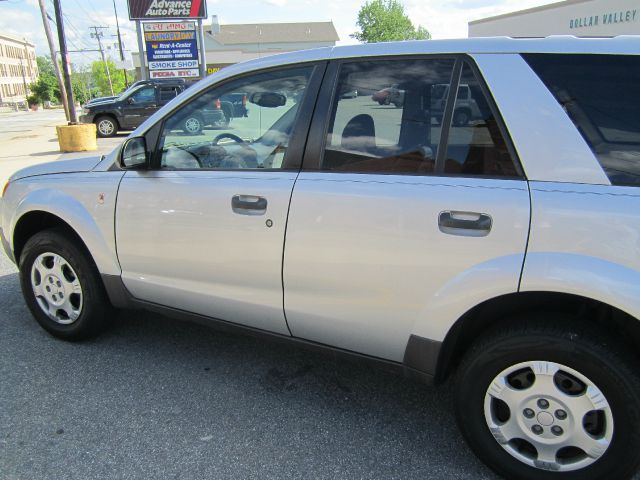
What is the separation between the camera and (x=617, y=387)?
187 cm

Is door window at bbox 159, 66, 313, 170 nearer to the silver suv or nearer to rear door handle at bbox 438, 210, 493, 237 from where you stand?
the silver suv

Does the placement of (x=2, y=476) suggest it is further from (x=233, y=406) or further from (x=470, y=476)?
(x=470, y=476)

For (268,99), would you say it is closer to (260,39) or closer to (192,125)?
(192,125)

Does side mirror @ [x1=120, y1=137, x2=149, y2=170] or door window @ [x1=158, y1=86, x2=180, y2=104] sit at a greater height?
door window @ [x1=158, y1=86, x2=180, y2=104]

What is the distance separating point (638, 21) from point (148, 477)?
27374 millimetres

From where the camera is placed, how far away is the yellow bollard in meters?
13.2

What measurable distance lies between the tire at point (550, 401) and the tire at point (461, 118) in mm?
866

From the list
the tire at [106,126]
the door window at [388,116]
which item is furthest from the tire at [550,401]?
A: the tire at [106,126]

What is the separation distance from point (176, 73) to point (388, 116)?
16858 millimetres

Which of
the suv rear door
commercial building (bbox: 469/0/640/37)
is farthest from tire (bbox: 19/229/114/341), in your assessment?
commercial building (bbox: 469/0/640/37)

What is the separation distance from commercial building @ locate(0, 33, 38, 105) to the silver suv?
93.2 meters

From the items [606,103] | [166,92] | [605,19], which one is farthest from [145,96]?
[605,19]

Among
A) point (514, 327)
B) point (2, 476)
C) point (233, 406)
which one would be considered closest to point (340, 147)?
point (514, 327)

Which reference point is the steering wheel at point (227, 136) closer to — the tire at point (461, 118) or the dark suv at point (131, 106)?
the tire at point (461, 118)
